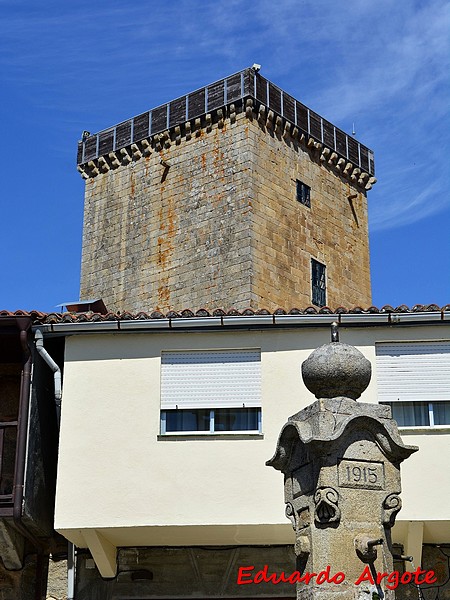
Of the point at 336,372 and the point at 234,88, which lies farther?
the point at 234,88

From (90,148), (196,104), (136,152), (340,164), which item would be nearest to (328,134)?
(340,164)

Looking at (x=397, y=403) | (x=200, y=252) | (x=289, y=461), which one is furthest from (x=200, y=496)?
(x=200, y=252)

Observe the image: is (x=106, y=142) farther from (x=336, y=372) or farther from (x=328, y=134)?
(x=336, y=372)

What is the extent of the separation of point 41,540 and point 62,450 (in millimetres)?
1835

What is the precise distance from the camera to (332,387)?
9172 millimetres

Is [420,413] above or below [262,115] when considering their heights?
below

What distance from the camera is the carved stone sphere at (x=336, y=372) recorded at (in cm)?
911

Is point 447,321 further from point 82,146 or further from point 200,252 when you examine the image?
point 82,146

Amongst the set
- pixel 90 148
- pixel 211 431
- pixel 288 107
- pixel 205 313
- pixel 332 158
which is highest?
pixel 288 107

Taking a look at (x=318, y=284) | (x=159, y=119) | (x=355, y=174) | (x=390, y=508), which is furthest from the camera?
(x=355, y=174)

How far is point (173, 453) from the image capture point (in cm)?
1580

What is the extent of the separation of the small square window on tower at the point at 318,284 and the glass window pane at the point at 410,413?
1541cm

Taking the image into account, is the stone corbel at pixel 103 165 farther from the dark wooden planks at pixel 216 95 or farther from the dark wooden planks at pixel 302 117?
the dark wooden planks at pixel 302 117

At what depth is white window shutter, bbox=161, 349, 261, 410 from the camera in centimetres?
1631
